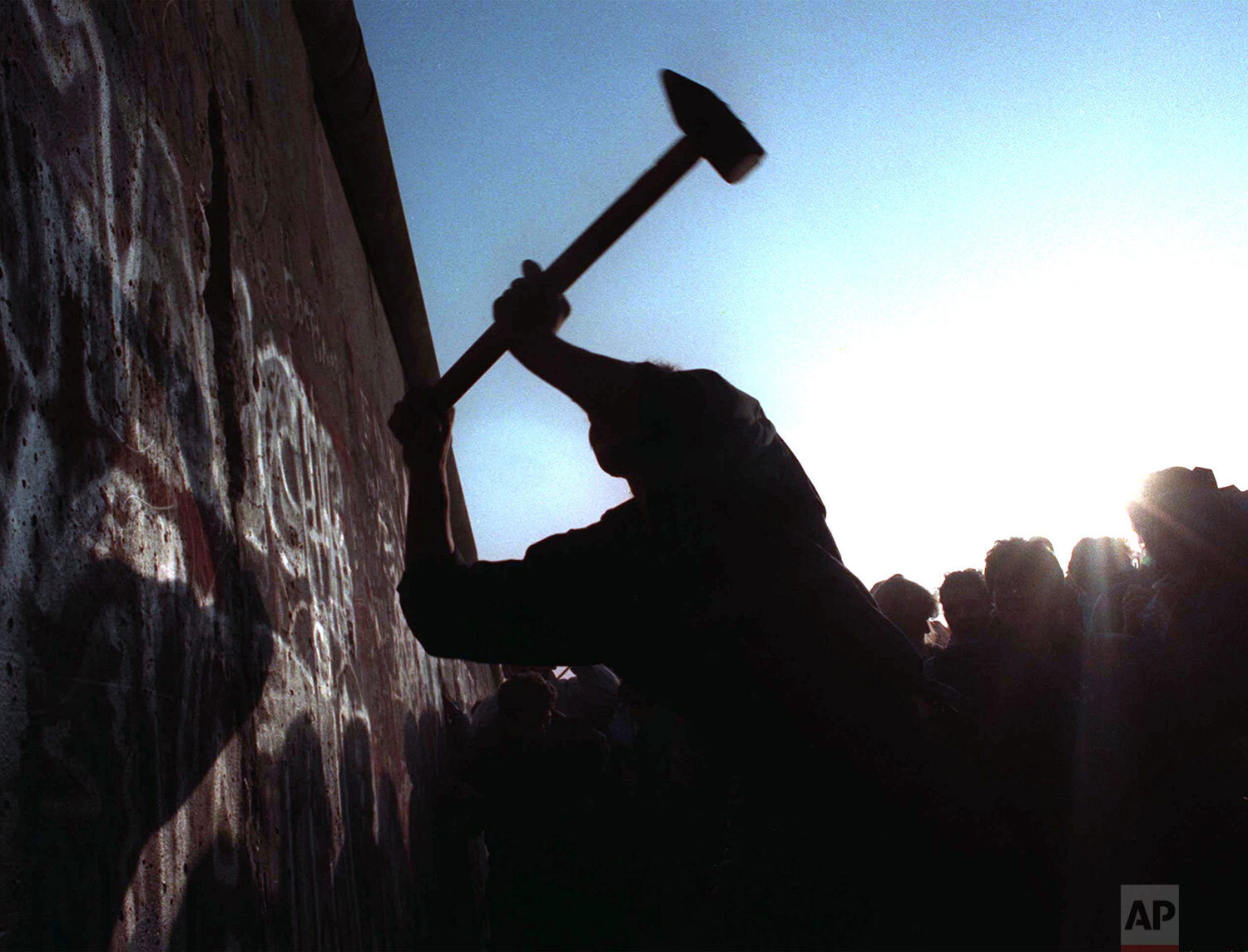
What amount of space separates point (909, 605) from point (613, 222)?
2339mm

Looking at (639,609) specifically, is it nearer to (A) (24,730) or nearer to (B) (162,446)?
(B) (162,446)

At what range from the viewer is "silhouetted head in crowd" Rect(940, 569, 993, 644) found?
10.8ft

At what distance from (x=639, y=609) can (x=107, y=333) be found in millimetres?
1035

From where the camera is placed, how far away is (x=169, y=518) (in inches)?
61.1

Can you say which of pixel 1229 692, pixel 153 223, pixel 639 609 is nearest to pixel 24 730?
pixel 153 223

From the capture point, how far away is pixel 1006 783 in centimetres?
177

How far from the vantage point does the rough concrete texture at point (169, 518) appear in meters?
1.13

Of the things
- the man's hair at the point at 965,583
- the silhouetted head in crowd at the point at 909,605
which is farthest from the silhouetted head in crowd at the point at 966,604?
the silhouetted head in crowd at the point at 909,605

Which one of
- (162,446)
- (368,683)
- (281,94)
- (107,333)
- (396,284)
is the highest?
(396,284)

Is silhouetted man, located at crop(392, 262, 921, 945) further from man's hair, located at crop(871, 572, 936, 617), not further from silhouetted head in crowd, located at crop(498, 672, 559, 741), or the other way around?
man's hair, located at crop(871, 572, 936, 617)

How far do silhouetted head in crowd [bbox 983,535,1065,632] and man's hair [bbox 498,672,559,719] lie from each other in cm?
179

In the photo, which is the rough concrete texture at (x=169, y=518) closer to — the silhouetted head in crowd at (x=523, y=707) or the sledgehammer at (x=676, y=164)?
the sledgehammer at (x=676, y=164)

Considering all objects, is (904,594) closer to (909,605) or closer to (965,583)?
(909,605)

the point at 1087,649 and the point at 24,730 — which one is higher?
the point at 1087,649
